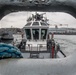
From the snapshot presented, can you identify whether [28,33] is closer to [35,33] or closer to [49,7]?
[35,33]

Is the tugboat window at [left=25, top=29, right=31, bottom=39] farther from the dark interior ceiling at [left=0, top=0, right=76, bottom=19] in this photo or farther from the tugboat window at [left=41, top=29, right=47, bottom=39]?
the dark interior ceiling at [left=0, top=0, right=76, bottom=19]

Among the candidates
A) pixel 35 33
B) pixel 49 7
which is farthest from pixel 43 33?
pixel 49 7

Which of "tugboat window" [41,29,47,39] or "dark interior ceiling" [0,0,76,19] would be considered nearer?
"dark interior ceiling" [0,0,76,19]

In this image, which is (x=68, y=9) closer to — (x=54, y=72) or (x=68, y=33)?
(x=54, y=72)

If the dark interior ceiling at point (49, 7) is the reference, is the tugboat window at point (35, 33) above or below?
below

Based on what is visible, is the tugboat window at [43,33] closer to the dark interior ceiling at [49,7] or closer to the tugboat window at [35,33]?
the tugboat window at [35,33]

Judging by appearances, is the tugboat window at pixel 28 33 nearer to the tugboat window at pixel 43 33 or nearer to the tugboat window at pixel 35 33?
the tugboat window at pixel 35 33

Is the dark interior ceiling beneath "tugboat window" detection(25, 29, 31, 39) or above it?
above

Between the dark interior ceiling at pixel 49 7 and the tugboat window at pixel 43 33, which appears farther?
the tugboat window at pixel 43 33

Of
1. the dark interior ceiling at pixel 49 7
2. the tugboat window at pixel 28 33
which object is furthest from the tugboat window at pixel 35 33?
the dark interior ceiling at pixel 49 7

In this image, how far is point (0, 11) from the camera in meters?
2.51

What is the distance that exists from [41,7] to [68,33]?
33079 mm

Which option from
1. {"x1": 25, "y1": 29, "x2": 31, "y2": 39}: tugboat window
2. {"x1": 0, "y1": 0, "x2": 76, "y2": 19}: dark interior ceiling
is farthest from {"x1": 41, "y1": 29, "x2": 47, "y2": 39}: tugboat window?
{"x1": 0, "y1": 0, "x2": 76, "y2": 19}: dark interior ceiling

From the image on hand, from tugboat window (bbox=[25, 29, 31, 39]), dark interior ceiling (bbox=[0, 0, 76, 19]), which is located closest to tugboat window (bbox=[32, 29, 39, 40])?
tugboat window (bbox=[25, 29, 31, 39])
